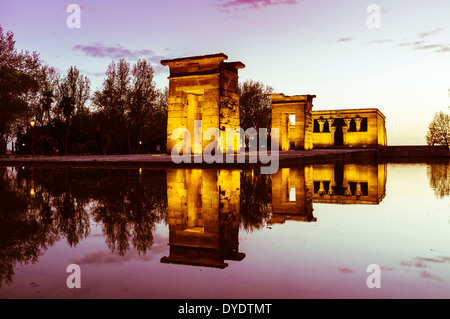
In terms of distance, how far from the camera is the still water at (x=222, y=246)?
264 cm

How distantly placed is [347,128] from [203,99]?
41.6 meters

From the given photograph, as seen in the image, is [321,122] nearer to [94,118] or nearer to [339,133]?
[339,133]

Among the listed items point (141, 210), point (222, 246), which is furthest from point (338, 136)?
point (222, 246)

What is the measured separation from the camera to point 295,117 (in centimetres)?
3572

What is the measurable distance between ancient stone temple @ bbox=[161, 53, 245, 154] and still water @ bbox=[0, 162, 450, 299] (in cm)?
1350

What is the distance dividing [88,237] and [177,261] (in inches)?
55.4

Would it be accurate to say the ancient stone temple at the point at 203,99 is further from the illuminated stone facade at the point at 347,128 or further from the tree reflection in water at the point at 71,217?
the illuminated stone facade at the point at 347,128

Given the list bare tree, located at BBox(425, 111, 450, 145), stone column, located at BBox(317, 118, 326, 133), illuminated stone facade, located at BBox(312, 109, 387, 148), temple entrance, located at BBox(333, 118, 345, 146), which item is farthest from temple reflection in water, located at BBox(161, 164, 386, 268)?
bare tree, located at BBox(425, 111, 450, 145)

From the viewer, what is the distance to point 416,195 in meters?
8.28

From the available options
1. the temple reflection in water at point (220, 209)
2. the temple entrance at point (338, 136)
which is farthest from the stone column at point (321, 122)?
the temple reflection in water at point (220, 209)

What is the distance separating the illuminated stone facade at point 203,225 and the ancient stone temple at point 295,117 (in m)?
28.0

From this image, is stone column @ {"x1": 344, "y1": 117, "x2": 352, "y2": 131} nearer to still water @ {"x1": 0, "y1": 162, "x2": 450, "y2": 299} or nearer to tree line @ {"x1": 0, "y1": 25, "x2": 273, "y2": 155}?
tree line @ {"x1": 0, "y1": 25, "x2": 273, "y2": 155}
